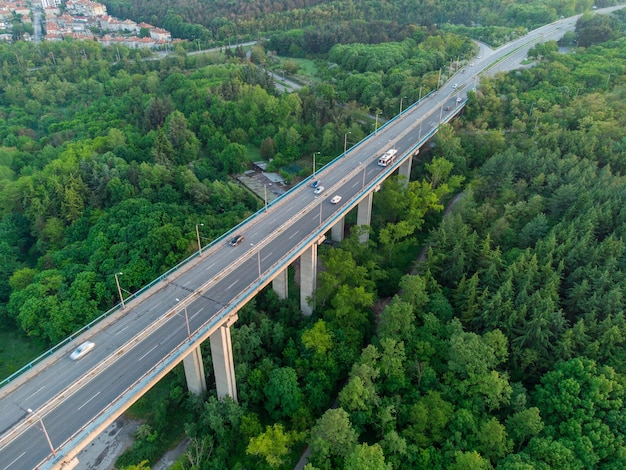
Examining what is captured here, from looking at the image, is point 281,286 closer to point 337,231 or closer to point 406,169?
point 337,231

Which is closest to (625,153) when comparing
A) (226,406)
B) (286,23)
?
(226,406)

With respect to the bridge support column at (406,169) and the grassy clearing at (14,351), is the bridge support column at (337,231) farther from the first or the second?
the grassy clearing at (14,351)

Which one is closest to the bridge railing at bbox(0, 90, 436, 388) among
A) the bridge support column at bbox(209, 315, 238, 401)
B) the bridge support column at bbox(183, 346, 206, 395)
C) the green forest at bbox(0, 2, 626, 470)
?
the bridge support column at bbox(209, 315, 238, 401)

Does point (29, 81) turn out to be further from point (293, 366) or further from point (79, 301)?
point (293, 366)

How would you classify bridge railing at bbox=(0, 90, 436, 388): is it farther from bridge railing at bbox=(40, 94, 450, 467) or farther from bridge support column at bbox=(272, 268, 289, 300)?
bridge support column at bbox=(272, 268, 289, 300)

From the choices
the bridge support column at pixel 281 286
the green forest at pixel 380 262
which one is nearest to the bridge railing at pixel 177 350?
the green forest at pixel 380 262

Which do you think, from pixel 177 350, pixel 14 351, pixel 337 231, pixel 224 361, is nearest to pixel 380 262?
pixel 337 231
